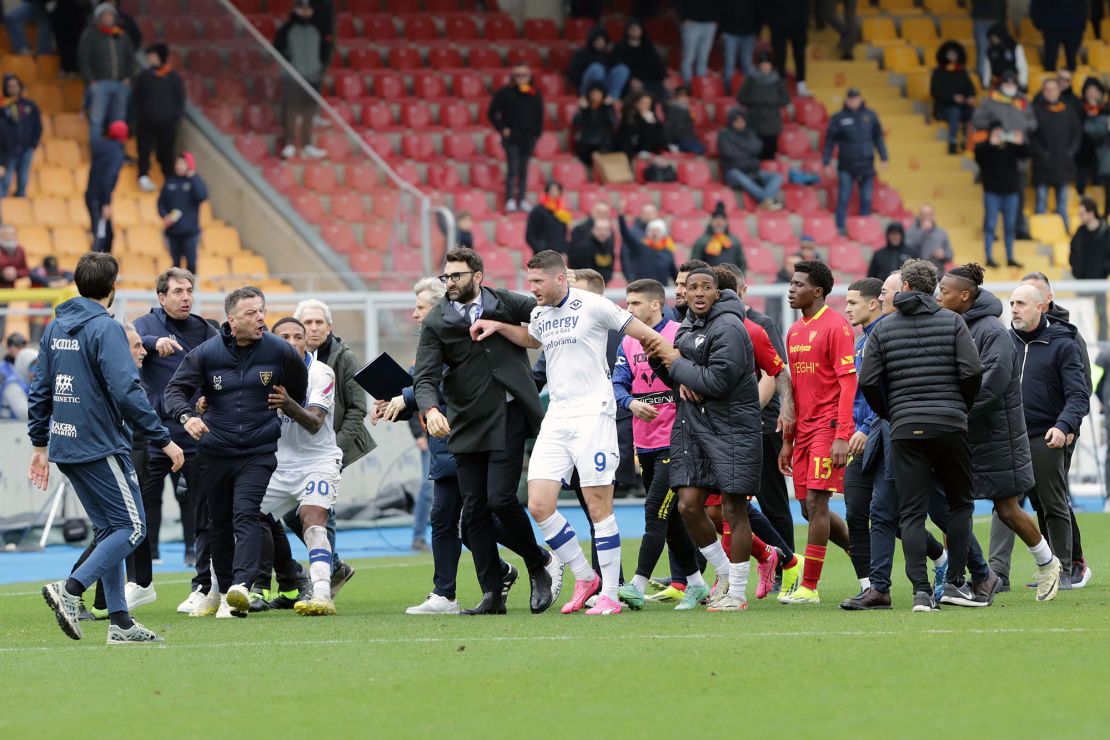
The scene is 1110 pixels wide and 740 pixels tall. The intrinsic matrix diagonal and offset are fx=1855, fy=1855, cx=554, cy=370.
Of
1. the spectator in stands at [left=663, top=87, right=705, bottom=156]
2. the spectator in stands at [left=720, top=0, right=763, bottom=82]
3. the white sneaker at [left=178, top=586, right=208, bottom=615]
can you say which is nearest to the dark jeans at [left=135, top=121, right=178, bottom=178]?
the spectator in stands at [left=663, top=87, right=705, bottom=156]

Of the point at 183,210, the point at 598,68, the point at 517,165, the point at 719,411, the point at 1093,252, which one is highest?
the point at 598,68

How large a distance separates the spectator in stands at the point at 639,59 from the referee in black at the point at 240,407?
18.8m

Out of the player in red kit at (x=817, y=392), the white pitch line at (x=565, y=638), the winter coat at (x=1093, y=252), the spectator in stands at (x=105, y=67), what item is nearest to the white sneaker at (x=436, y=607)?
the white pitch line at (x=565, y=638)

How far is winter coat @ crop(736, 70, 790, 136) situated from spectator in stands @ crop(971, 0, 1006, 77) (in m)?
4.93

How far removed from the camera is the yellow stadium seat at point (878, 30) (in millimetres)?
33875

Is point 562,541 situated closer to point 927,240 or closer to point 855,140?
point 927,240

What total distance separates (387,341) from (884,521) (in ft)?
31.3

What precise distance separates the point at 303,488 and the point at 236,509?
51 cm

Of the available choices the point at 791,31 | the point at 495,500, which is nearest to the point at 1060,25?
the point at 791,31

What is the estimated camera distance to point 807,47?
33.1 m

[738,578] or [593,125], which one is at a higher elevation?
[593,125]

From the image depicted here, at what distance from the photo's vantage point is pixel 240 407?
36.1ft

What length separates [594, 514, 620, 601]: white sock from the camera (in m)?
10.6

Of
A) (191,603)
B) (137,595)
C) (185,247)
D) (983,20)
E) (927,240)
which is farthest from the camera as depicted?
(983,20)
